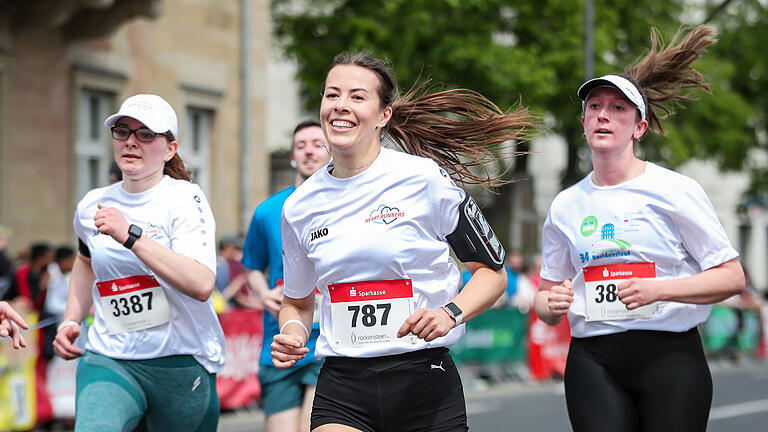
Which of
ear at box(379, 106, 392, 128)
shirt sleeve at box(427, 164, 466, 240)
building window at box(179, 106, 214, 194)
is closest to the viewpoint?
shirt sleeve at box(427, 164, 466, 240)

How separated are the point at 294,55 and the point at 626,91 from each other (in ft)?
73.5

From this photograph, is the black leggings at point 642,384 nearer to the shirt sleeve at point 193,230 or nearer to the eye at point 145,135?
the shirt sleeve at point 193,230

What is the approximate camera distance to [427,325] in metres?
4.11

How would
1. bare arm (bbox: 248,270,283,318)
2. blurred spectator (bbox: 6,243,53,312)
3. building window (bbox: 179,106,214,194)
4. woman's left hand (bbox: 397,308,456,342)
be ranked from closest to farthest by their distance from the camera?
woman's left hand (bbox: 397,308,456,342), bare arm (bbox: 248,270,283,318), blurred spectator (bbox: 6,243,53,312), building window (bbox: 179,106,214,194)

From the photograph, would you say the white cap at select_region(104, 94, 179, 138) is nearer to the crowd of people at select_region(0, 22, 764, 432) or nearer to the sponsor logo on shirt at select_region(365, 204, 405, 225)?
the crowd of people at select_region(0, 22, 764, 432)

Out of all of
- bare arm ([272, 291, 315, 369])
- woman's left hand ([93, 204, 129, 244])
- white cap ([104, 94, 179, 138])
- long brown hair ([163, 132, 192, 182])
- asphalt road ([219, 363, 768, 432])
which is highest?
white cap ([104, 94, 179, 138])

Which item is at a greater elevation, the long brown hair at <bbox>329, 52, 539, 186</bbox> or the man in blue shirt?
the long brown hair at <bbox>329, 52, 539, 186</bbox>

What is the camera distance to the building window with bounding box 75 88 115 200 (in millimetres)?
17938

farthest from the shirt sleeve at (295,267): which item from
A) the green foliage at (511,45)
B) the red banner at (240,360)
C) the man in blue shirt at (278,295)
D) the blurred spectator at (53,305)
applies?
the green foliage at (511,45)

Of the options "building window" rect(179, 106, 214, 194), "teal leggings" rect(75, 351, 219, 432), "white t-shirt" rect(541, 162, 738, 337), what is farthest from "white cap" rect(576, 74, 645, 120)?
"building window" rect(179, 106, 214, 194)

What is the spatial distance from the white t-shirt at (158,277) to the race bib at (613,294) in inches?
60.4

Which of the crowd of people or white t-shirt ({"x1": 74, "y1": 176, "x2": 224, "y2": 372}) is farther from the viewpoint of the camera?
white t-shirt ({"x1": 74, "y1": 176, "x2": 224, "y2": 372})

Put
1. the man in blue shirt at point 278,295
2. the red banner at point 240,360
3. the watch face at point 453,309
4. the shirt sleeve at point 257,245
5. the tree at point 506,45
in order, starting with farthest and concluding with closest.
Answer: the tree at point 506,45 < the red banner at point 240,360 < the shirt sleeve at point 257,245 < the man in blue shirt at point 278,295 < the watch face at point 453,309

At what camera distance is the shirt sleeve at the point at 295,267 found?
4.63 meters
